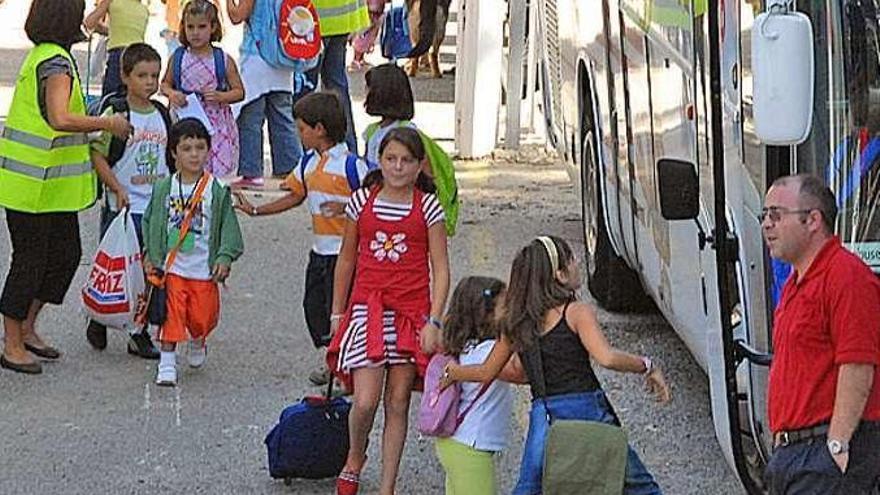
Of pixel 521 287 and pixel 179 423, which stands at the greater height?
pixel 521 287

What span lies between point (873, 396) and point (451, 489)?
1790 mm

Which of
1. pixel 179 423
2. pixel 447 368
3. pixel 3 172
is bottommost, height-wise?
pixel 179 423

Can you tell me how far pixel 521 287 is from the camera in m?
5.75

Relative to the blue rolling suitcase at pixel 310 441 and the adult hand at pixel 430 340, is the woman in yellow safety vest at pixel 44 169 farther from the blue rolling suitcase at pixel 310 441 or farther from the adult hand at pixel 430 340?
the adult hand at pixel 430 340

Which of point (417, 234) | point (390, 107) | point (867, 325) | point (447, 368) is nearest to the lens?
point (867, 325)

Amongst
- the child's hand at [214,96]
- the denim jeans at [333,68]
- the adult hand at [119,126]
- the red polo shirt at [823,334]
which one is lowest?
the red polo shirt at [823,334]

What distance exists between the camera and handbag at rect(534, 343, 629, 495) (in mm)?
5555

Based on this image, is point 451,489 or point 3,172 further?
point 3,172

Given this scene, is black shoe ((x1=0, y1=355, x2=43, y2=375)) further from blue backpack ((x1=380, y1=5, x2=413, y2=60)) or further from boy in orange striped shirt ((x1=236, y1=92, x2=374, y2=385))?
blue backpack ((x1=380, y1=5, x2=413, y2=60))

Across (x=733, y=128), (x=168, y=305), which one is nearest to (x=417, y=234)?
(x=733, y=128)

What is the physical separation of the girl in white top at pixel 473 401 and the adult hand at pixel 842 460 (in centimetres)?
154

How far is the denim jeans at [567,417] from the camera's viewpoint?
5.69m

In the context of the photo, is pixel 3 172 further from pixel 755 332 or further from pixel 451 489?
pixel 755 332

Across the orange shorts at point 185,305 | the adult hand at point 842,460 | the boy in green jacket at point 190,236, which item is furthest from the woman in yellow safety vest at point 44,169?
the adult hand at point 842,460
